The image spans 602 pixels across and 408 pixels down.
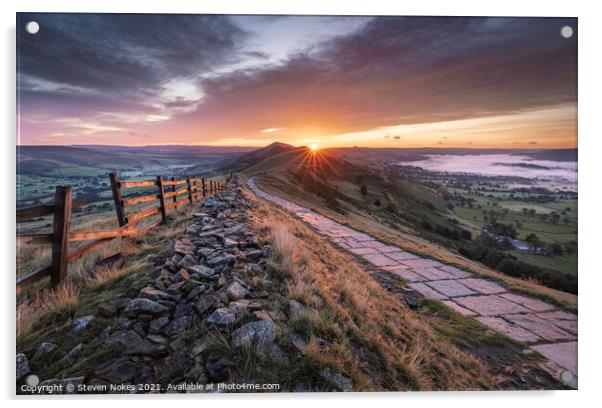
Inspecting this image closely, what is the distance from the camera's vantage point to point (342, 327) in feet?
10.5

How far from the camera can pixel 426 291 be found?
5891mm

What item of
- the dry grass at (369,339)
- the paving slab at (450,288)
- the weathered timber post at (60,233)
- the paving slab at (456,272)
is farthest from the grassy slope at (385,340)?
the weathered timber post at (60,233)

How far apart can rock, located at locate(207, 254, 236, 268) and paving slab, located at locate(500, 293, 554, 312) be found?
5.74 m

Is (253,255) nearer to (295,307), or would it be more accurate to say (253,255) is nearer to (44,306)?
(295,307)

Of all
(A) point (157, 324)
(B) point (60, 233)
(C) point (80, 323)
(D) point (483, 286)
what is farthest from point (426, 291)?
(B) point (60, 233)

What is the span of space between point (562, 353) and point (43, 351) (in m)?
6.59

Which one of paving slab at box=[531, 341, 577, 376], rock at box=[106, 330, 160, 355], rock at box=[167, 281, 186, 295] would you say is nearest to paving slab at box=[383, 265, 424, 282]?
paving slab at box=[531, 341, 577, 376]

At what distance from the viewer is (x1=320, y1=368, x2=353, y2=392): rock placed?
2.60m

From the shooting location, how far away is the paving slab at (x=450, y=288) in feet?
19.2

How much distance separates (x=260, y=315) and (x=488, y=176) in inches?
257

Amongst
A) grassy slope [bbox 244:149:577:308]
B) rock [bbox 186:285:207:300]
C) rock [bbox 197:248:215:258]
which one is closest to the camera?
rock [bbox 186:285:207:300]

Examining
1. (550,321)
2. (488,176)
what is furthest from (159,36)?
(550,321)

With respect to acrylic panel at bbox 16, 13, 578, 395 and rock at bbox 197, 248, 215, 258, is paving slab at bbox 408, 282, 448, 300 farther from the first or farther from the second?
rock at bbox 197, 248, 215, 258

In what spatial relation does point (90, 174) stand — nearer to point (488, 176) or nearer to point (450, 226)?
point (488, 176)
